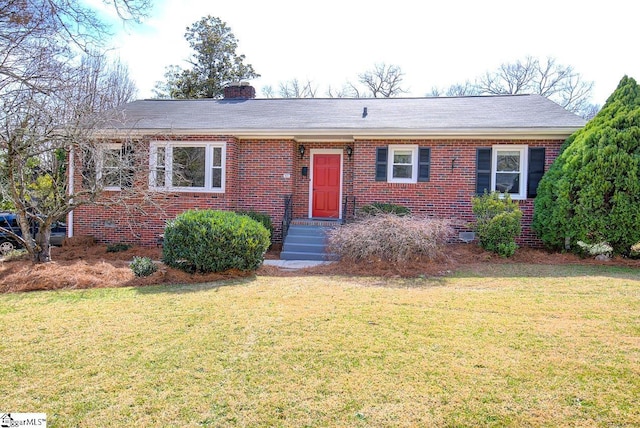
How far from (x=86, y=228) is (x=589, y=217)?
12868mm

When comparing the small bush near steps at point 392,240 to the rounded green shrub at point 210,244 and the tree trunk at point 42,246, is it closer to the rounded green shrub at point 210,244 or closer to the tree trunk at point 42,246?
the rounded green shrub at point 210,244

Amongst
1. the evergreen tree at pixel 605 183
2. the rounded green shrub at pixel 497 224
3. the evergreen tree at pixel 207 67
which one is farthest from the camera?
the evergreen tree at pixel 207 67

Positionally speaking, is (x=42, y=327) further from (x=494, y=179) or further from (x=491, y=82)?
(x=491, y=82)

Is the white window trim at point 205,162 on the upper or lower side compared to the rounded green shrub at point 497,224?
upper

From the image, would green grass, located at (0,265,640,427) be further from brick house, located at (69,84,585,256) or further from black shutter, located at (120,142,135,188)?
brick house, located at (69,84,585,256)

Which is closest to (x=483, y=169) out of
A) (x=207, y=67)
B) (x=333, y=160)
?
(x=333, y=160)

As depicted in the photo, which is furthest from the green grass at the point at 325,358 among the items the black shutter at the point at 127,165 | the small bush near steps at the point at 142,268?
the black shutter at the point at 127,165

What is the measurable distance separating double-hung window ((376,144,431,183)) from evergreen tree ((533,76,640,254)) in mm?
3220

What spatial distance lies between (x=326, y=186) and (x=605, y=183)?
272 inches

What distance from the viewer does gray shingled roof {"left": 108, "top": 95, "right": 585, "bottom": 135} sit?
11.4m

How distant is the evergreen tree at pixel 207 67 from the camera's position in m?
29.9

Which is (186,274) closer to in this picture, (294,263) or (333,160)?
(294,263)

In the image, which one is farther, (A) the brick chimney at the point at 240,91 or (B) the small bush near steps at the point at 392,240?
(A) the brick chimney at the point at 240,91

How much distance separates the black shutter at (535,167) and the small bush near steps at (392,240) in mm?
A: 3749
